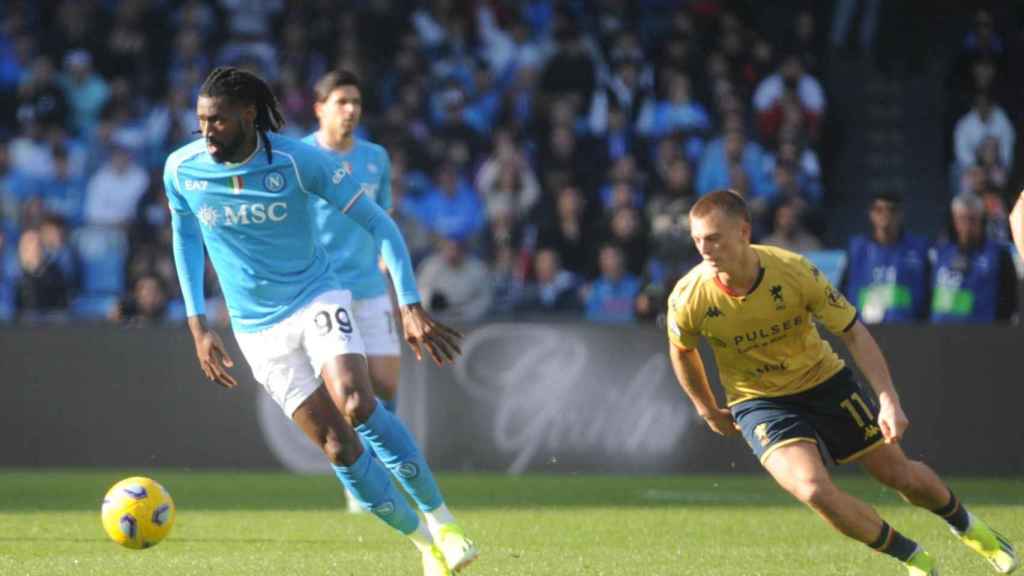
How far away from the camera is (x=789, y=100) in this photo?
1695cm

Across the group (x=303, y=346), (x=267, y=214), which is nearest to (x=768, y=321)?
(x=303, y=346)

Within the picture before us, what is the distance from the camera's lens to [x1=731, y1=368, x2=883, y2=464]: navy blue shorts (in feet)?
23.5

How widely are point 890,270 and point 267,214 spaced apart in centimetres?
700

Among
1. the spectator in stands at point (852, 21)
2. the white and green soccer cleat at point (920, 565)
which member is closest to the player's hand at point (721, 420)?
the white and green soccer cleat at point (920, 565)

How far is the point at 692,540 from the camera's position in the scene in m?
9.04

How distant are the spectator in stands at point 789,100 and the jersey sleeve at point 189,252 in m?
9.84

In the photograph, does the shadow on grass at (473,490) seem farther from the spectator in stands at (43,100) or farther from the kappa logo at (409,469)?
the spectator in stands at (43,100)

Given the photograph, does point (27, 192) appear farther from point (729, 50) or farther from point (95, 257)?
point (729, 50)

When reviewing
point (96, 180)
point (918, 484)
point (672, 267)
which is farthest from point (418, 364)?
point (918, 484)

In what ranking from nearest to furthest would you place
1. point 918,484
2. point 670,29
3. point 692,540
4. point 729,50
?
point 918,484 → point 692,540 → point 729,50 → point 670,29

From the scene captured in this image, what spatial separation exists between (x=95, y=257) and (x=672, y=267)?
525cm

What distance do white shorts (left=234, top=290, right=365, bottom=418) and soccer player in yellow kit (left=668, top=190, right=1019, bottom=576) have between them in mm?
1315

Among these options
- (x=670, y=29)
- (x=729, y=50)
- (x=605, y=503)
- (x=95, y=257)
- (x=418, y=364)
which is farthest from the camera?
(x=670, y=29)

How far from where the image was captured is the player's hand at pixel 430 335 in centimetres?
675
